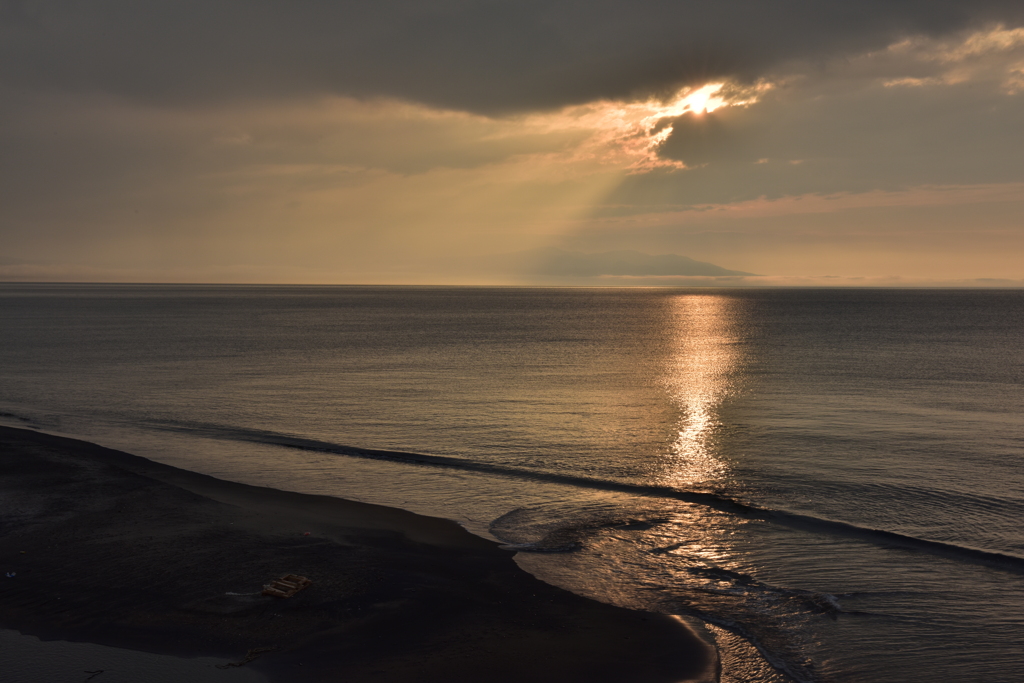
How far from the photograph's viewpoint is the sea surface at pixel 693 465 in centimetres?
1373

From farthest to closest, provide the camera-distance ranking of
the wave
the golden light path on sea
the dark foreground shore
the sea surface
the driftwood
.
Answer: the golden light path on sea, the wave, the sea surface, the driftwood, the dark foreground shore

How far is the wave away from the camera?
17.2 m

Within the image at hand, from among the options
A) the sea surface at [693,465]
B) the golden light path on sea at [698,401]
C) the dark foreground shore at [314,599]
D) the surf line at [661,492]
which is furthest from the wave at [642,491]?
the dark foreground shore at [314,599]

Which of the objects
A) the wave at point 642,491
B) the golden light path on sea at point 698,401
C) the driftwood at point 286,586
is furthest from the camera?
the golden light path on sea at point 698,401

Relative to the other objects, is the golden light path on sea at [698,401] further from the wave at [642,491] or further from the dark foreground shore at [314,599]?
the dark foreground shore at [314,599]

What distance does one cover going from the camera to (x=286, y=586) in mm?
13617

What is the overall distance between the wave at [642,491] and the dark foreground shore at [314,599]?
334 centimetres

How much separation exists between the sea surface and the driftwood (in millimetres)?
5280

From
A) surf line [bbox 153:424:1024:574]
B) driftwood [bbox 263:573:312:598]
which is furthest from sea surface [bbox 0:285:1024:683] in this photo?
driftwood [bbox 263:573:312:598]

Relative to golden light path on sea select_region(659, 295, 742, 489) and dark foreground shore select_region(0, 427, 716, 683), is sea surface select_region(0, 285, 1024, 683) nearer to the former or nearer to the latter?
golden light path on sea select_region(659, 295, 742, 489)

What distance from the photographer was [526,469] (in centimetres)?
2541

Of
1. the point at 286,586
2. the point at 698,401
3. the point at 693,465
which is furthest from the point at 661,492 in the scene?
the point at 698,401

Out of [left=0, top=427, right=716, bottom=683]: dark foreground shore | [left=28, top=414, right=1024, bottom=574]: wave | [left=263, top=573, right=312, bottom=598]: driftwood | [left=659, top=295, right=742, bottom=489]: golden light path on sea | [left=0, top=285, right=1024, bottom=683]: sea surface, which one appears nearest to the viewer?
[left=0, top=427, right=716, bottom=683]: dark foreground shore

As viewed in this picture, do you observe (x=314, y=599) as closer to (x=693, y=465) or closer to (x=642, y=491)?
(x=642, y=491)
